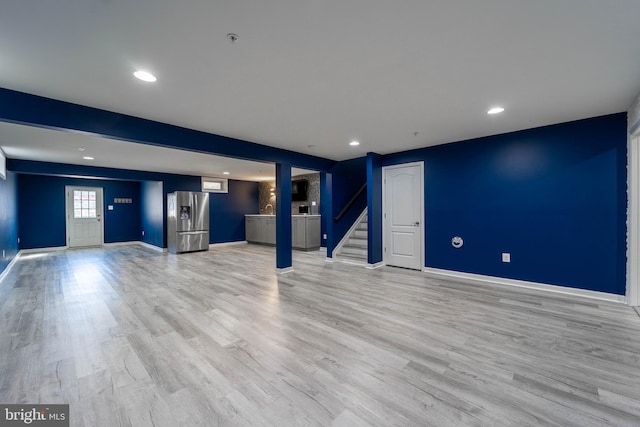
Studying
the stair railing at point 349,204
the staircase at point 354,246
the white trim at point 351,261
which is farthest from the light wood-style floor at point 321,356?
the stair railing at point 349,204

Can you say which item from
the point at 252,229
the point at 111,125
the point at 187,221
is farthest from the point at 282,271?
the point at 252,229

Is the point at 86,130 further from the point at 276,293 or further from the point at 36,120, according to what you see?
the point at 276,293

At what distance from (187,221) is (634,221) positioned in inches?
344

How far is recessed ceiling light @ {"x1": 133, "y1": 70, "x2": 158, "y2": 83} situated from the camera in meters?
2.19

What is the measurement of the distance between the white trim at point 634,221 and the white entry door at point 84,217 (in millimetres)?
12082

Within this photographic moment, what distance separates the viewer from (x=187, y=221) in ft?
24.8

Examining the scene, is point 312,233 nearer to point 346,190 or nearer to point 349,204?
point 349,204

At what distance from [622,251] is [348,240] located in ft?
14.5

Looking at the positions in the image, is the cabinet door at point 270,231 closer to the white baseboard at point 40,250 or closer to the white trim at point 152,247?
the white trim at point 152,247

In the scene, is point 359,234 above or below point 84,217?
below

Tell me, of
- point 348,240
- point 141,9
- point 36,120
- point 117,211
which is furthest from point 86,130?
point 117,211

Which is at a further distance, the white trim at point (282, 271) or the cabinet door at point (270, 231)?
the cabinet door at point (270, 231)

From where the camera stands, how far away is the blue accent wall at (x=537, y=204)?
10.9 feet

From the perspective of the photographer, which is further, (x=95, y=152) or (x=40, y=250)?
(x=40, y=250)
